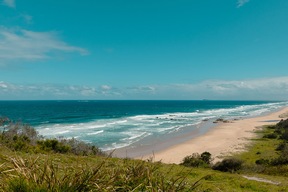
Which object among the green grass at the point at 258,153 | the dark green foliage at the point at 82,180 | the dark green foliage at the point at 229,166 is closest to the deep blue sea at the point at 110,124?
the green grass at the point at 258,153

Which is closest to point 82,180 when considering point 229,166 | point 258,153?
point 229,166

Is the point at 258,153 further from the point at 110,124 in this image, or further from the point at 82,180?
the point at 110,124

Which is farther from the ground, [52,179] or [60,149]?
[52,179]

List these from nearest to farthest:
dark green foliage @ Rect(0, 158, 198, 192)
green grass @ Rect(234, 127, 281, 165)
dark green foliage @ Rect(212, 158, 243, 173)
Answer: dark green foliage @ Rect(0, 158, 198, 192), dark green foliage @ Rect(212, 158, 243, 173), green grass @ Rect(234, 127, 281, 165)

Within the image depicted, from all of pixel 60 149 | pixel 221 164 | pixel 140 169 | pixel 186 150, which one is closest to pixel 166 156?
pixel 186 150

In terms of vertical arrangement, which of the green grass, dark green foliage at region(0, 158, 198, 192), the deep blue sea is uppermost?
dark green foliage at region(0, 158, 198, 192)

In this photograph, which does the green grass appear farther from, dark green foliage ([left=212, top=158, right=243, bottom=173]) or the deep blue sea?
the deep blue sea

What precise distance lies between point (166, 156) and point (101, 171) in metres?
31.1

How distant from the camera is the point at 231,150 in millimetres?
38094

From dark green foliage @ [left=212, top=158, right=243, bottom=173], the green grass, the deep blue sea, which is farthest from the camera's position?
the deep blue sea

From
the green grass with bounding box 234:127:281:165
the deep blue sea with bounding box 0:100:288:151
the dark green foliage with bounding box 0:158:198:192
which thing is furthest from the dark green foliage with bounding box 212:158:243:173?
the deep blue sea with bounding box 0:100:288:151

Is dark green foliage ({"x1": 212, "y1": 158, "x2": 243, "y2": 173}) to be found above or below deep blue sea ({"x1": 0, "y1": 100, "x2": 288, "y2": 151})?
Answer: above

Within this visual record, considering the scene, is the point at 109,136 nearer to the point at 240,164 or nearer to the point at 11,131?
the point at 11,131

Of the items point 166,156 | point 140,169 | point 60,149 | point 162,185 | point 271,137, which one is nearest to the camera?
point 162,185
